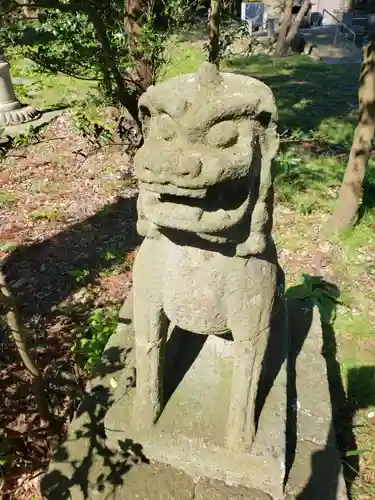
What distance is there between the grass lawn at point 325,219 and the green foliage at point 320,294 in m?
0.09

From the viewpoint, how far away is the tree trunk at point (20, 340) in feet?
7.69

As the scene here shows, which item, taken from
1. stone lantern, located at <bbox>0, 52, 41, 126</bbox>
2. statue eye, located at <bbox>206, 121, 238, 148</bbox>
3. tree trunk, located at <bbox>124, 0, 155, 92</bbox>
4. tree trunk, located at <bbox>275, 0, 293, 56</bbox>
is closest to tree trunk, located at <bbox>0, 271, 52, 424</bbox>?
statue eye, located at <bbox>206, 121, 238, 148</bbox>

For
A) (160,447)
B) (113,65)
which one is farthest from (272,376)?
(113,65)

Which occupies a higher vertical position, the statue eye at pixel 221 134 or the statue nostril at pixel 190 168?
the statue eye at pixel 221 134

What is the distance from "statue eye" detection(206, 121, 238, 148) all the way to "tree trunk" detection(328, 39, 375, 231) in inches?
135

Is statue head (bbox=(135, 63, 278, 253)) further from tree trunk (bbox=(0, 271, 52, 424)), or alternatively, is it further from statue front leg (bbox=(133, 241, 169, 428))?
tree trunk (bbox=(0, 271, 52, 424))

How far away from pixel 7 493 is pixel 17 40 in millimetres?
4354

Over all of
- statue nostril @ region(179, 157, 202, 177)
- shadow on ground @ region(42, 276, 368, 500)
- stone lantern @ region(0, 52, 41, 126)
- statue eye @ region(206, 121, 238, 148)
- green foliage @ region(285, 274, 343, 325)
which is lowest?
green foliage @ region(285, 274, 343, 325)

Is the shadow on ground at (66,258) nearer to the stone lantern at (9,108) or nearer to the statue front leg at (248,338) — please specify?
the statue front leg at (248,338)

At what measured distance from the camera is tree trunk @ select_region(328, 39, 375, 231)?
4.42 metres

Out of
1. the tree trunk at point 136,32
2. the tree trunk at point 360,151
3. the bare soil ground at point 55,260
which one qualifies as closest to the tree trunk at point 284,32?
the bare soil ground at point 55,260

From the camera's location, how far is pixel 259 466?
2117mm

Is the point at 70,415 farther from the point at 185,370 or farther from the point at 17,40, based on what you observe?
the point at 17,40

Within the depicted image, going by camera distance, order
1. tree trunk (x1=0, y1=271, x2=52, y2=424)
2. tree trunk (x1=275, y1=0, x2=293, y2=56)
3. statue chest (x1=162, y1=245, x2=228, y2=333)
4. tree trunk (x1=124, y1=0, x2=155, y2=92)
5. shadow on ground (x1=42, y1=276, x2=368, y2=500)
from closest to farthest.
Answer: statue chest (x1=162, y1=245, x2=228, y2=333) < shadow on ground (x1=42, y1=276, x2=368, y2=500) < tree trunk (x1=0, y1=271, x2=52, y2=424) < tree trunk (x1=124, y1=0, x2=155, y2=92) < tree trunk (x1=275, y1=0, x2=293, y2=56)
